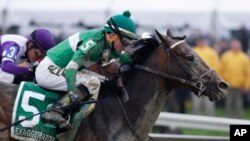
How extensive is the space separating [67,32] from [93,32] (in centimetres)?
1188

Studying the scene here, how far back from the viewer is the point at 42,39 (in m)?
9.62

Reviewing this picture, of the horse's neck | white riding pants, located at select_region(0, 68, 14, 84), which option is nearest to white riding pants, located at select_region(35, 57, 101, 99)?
the horse's neck

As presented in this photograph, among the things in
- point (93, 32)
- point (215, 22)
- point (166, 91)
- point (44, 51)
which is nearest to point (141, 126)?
point (166, 91)

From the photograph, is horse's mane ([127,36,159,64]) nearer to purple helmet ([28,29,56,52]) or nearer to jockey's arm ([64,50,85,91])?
jockey's arm ([64,50,85,91])

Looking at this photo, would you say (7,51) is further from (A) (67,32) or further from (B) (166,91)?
(A) (67,32)

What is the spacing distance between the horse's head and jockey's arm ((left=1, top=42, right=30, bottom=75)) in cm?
161

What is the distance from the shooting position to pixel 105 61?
29.6 ft

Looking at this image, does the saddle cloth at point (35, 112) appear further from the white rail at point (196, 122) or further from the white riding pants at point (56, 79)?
the white rail at point (196, 122)

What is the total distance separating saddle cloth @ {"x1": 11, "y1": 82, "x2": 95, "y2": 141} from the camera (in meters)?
8.44

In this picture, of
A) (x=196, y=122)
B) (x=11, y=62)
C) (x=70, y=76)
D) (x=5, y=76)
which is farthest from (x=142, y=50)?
(x=196, y=122)

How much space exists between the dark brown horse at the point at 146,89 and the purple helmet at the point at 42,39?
3.27 ft

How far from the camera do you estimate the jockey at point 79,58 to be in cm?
841

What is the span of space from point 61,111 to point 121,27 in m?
1.05

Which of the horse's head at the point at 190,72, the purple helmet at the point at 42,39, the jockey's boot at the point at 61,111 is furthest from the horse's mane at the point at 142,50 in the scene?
the purple helmet at the point at 42,39
